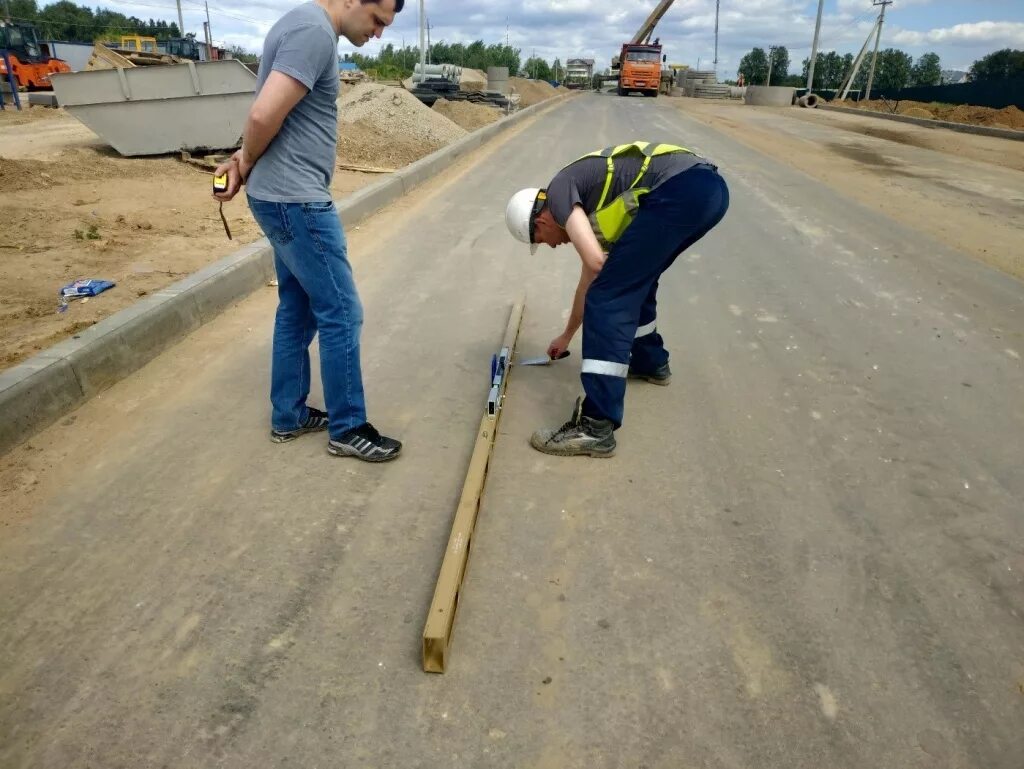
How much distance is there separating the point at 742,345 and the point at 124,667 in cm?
375

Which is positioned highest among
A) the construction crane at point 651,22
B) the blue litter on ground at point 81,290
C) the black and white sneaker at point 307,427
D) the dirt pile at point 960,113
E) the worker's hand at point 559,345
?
the construction crane at point 651,22

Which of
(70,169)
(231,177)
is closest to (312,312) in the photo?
(231,177)

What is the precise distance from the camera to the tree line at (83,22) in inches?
2640

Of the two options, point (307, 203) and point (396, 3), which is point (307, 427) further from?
point (396, 3)

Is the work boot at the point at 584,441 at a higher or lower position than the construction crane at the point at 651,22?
lower

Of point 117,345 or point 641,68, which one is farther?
point 641,68

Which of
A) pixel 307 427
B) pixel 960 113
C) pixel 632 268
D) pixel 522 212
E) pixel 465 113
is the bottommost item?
pixel 307 427

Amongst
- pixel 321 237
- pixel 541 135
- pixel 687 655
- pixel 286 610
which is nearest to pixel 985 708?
pixel 687 655

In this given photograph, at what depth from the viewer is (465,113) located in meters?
22.1

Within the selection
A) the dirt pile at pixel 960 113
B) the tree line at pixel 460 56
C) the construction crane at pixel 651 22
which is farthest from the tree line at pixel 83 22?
the dirt pile at pixel 960 113

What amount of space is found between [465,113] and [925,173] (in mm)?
14446

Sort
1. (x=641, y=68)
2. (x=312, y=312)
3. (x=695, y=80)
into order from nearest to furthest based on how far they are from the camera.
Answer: (x=312, y=312), (x=641, y=68), (x=695, y=80)

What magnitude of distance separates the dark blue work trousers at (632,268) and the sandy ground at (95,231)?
3.04 metres

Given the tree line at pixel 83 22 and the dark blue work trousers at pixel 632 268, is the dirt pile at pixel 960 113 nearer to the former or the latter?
the dark blue work trousers at pixel 632 268
